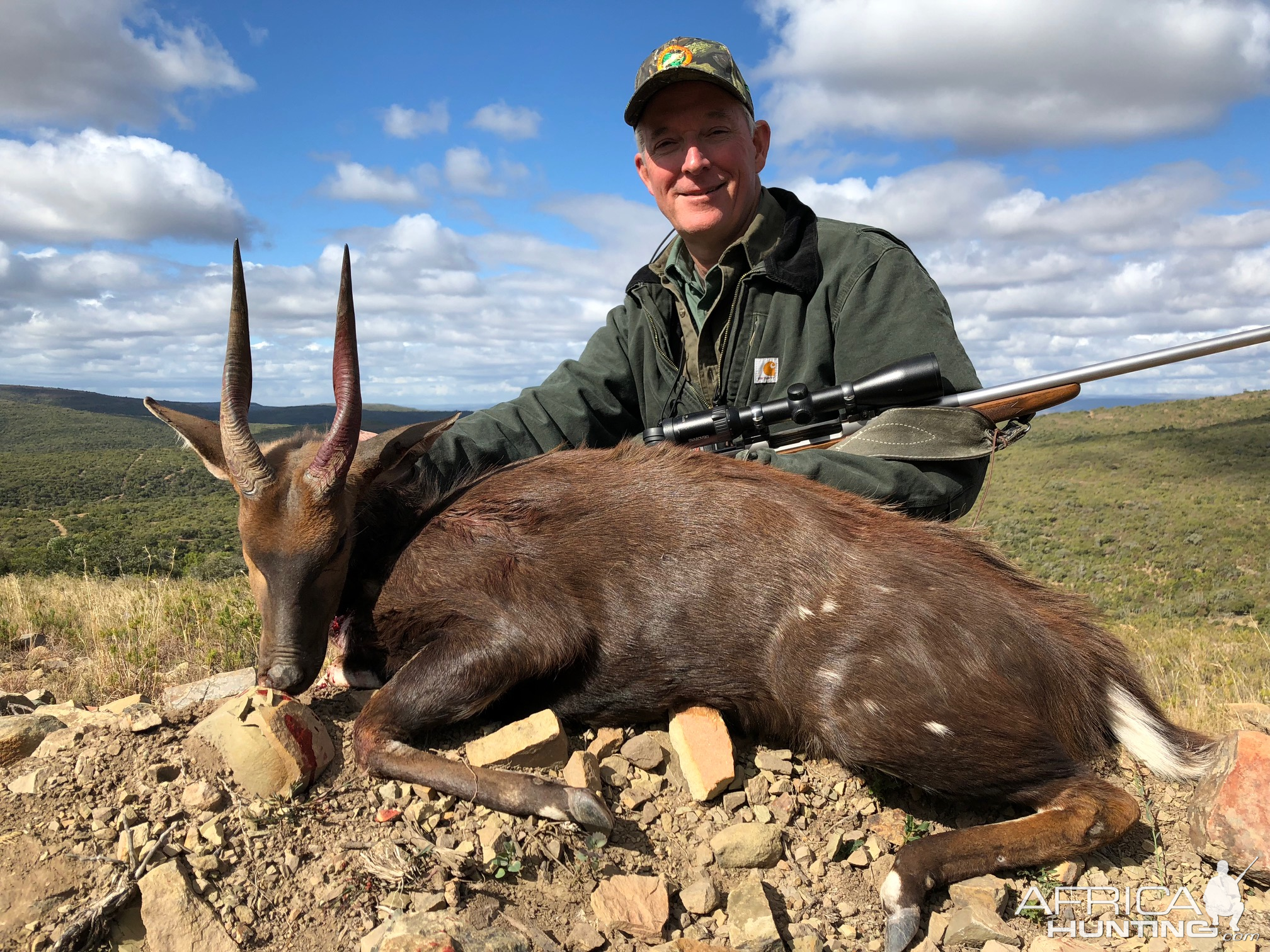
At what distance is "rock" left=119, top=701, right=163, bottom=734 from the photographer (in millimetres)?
3471

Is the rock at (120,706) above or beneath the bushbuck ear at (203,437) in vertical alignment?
beneath

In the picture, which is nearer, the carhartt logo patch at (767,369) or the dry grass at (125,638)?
the dry grass at (125,638)

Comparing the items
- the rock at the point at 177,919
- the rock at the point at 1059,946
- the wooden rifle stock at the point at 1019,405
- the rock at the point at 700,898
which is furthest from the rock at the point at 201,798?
the wooden rifle stock at the point at 1019,405

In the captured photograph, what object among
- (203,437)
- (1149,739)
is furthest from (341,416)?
(1149,739)

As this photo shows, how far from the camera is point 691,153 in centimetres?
535

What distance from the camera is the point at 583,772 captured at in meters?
3.46

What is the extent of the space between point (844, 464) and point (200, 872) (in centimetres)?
329

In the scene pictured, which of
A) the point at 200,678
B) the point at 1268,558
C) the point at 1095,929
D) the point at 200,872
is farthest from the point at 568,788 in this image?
the point at 1268,558

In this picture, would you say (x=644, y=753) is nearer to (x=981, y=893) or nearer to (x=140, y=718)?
(x=981, y=893)

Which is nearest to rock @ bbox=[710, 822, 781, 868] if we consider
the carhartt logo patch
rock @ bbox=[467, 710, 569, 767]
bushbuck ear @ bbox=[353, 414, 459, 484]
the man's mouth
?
rock @ bbox=[467, 710, 569, 767]

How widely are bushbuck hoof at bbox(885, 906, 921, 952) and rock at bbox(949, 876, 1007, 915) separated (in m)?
0.23

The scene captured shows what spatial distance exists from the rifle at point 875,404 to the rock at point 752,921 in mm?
2297

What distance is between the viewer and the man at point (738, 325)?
15.0 feet

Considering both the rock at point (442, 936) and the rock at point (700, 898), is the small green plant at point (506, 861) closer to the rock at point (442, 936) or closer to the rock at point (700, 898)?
the rock at point (442, 936)
